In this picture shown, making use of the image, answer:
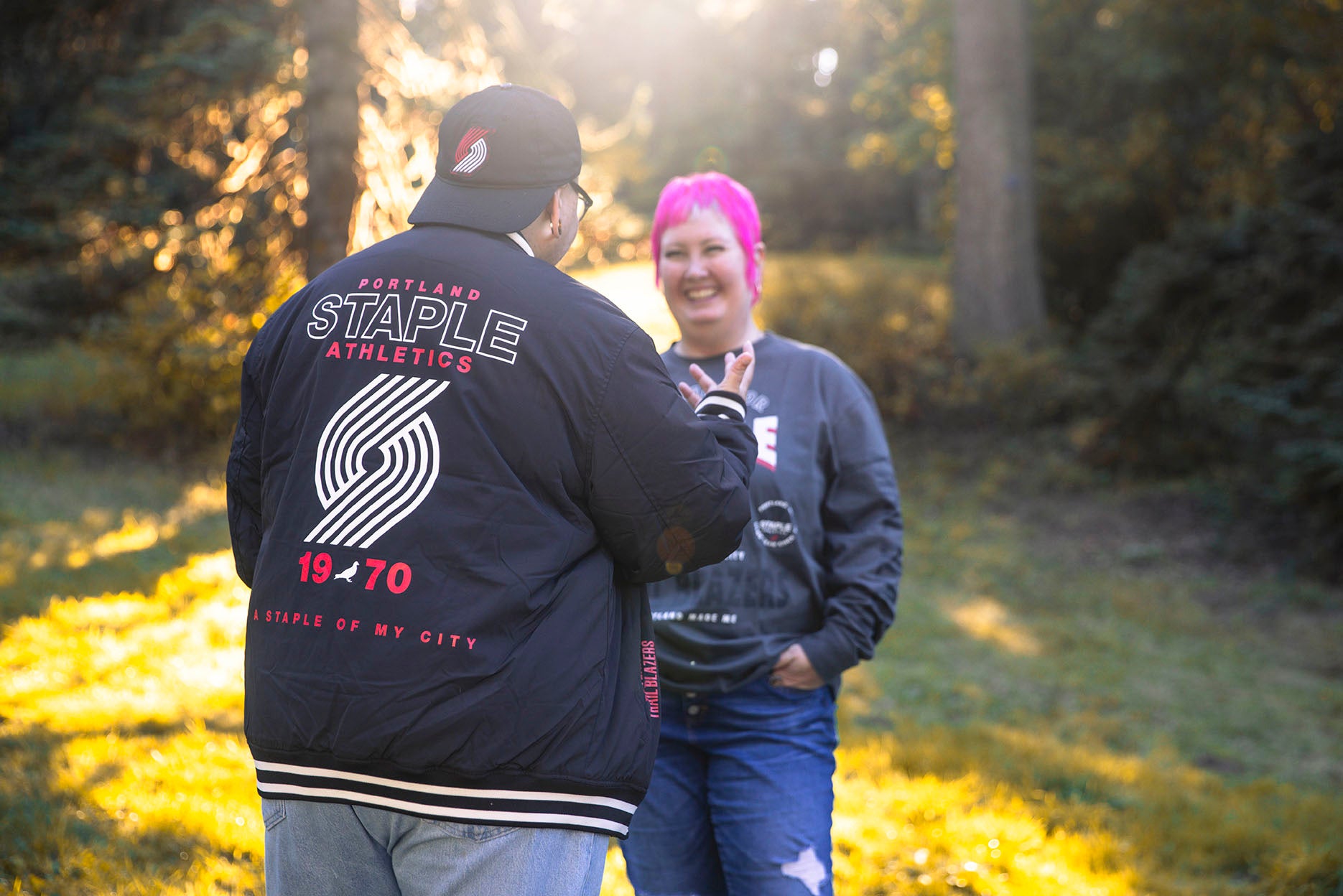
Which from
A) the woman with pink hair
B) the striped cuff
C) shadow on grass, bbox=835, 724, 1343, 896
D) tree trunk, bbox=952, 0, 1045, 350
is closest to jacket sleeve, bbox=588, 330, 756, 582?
the striped cuff

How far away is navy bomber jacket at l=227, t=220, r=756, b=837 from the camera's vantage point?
153 centimetres

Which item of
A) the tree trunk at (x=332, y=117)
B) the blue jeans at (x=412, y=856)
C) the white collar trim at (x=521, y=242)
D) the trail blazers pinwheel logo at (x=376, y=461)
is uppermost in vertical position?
the tree trunk at (x=332, y=117)

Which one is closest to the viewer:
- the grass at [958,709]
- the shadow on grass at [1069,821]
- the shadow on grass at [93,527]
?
the grass at [958,709]

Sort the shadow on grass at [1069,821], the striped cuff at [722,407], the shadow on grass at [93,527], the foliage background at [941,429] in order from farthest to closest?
1. the shadow on grass at [93,527]
2. the foliage background at [941,429]
3. the shadow on grass at [1069,821]
4. the striped cuff at [722,407]

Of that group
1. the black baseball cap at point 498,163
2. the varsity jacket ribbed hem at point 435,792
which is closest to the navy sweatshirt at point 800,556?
the varsity jacket ribbed hem at point 435,792

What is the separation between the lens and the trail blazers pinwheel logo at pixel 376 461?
61.8 inches

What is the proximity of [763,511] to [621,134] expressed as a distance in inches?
434

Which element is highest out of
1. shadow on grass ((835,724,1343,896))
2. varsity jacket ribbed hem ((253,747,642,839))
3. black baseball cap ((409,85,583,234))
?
black baseball cap ((409,85,583,234))

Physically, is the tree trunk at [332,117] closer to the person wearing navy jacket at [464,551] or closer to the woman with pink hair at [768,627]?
the woman with pink hair at [768,627]

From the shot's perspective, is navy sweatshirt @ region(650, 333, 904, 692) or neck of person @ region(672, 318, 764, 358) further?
neck of person @ region(672, 318, 764, 358)

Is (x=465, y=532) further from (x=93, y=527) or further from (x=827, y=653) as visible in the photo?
(x=93, y=527)

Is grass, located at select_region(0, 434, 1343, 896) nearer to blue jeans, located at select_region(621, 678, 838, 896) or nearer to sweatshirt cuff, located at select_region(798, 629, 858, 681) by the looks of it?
blue jeans, located at select_region(621, 678, 838, 896)

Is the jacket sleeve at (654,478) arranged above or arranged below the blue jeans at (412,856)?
above

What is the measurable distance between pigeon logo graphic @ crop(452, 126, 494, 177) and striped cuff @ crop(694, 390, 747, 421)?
0.58m
